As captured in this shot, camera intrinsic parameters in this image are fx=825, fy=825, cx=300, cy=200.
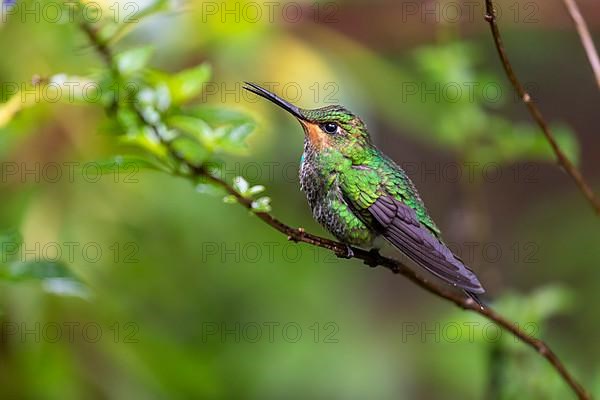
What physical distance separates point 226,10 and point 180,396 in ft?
4.81

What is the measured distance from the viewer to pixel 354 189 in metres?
1.99

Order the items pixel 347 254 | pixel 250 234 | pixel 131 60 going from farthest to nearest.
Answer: pixel 250 234, pixel 131 60, pixel 347 254

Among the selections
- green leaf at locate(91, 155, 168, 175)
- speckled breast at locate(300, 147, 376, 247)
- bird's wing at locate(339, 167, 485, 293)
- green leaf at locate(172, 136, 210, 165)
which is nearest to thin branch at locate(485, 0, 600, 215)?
bird's wing at locate(339, 167, 485, 293)

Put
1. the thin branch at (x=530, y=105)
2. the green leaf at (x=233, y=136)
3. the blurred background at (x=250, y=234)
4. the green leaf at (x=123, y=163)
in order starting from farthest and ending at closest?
the blurred background at (x=250, y=234) < the green leaf at (x=233, y=136) < the green leaf at (x=123, y=163) < the thin branch at (x=530, y=105)

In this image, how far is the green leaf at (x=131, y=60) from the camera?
1.97 meters

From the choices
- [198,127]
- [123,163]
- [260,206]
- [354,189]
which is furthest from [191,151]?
[354,189]

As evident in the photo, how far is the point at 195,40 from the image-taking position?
3.25 metres

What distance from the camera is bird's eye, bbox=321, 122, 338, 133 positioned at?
2.07 meters

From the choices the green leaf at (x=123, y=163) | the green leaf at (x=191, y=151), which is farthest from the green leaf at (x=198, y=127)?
the green leaf at (x=123, y=163)

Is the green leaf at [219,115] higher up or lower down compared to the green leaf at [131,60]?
lower down

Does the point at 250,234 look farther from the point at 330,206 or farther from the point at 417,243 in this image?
the point at 417,243

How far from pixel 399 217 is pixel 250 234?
5.47 feet

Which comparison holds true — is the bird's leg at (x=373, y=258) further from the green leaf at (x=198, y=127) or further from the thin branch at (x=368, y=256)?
the green leaf at (x=198, y=127)

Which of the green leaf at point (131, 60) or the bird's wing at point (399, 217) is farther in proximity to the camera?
the green leaf at point (131, 60)
